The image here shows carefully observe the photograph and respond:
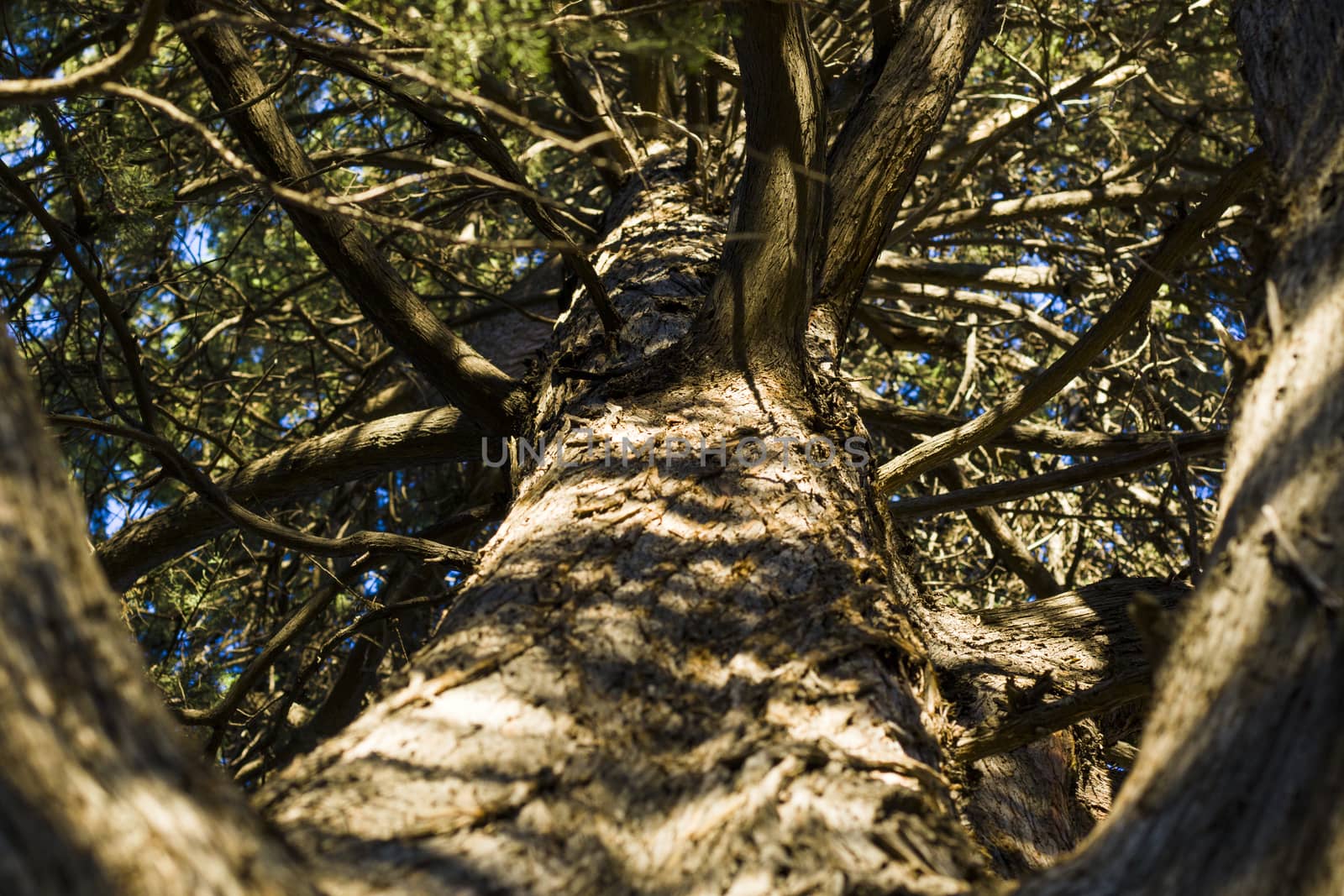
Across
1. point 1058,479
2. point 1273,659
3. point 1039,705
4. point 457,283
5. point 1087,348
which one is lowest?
point 1039,705

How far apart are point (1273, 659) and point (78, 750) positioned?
1187 mm

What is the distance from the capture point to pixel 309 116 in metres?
5.24

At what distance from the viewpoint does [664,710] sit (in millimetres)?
1609

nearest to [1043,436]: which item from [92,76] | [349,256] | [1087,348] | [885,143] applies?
[1087,348]

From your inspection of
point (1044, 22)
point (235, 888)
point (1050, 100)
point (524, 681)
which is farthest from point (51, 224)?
point (1044, 22)

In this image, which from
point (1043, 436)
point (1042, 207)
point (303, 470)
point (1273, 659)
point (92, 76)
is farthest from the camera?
point (1042, 207)

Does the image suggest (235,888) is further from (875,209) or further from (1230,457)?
(875,209)

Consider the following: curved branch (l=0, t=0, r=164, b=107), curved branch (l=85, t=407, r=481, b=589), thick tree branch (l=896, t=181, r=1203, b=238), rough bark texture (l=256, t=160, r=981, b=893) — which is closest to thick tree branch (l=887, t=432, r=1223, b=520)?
rough bark texture (l=256, t=160, r=981, b=893)

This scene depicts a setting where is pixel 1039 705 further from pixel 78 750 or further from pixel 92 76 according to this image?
pixel 92 76

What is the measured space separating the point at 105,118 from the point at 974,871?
445 centimetres

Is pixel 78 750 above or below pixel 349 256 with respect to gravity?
below

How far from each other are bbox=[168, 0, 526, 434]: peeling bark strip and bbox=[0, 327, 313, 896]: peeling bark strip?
68.6 inches

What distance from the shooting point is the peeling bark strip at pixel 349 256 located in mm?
2696

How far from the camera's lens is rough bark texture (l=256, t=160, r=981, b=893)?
1330mm
